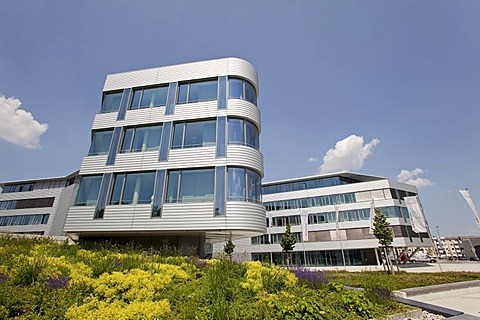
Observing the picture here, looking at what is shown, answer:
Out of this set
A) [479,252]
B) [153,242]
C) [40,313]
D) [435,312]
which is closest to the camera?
[40,313]

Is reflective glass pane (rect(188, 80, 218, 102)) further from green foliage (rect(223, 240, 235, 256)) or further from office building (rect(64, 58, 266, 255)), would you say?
green foliage (rect(223, 240, 235, 256))

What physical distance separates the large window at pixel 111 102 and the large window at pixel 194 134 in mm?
5994

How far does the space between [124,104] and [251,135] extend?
10.6m

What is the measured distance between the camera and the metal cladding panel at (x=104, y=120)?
60.7 ft

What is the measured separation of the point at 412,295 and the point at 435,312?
3270mm

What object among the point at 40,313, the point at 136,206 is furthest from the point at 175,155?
the point at 40,313

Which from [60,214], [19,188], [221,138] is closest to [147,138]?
[221,138]

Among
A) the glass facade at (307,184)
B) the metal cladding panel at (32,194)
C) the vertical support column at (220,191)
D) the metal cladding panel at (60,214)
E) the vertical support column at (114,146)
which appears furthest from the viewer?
the glass facade at (307,184)

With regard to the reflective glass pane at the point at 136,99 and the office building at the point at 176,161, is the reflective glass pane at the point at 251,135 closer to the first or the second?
the office building at the point at 176,161

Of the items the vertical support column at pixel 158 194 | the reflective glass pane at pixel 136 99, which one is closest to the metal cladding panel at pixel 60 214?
the reflective glass pane at pixel 136 99

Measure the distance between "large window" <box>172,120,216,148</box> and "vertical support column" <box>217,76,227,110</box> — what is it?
1.33m

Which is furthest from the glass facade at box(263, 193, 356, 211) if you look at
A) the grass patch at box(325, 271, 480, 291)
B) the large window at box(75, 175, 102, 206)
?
the large window at box(75, 175, 102, 206)

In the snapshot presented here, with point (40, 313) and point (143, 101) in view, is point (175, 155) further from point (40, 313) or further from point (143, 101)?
point (40, 313)

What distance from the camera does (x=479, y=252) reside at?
64.1 metres
